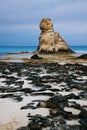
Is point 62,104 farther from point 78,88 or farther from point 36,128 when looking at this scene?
point 78,88

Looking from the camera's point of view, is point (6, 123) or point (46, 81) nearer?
point (6, 123)

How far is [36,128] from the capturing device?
667cm

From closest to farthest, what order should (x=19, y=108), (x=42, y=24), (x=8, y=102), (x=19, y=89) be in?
(x=19, y=108) → (x=8, y=102) → (x=19, y=89) → (x=42, y=24)

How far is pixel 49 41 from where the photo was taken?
6456 centimetres

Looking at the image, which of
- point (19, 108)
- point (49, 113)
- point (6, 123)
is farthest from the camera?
point (19, 108)

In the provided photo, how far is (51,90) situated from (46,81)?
8.94 feet

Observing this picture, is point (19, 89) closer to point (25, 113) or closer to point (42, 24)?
point (25, 113)

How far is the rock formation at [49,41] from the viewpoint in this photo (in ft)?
208

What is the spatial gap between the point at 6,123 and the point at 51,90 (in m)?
5.26

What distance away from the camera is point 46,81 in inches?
591

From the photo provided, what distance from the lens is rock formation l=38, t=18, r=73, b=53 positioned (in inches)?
2493

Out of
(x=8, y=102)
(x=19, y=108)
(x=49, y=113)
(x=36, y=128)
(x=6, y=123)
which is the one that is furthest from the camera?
(x=8, y=102)

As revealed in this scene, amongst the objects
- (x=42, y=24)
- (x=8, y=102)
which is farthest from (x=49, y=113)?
(x=42, y=24)

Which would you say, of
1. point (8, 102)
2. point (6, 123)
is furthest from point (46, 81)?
point (6, 123)
